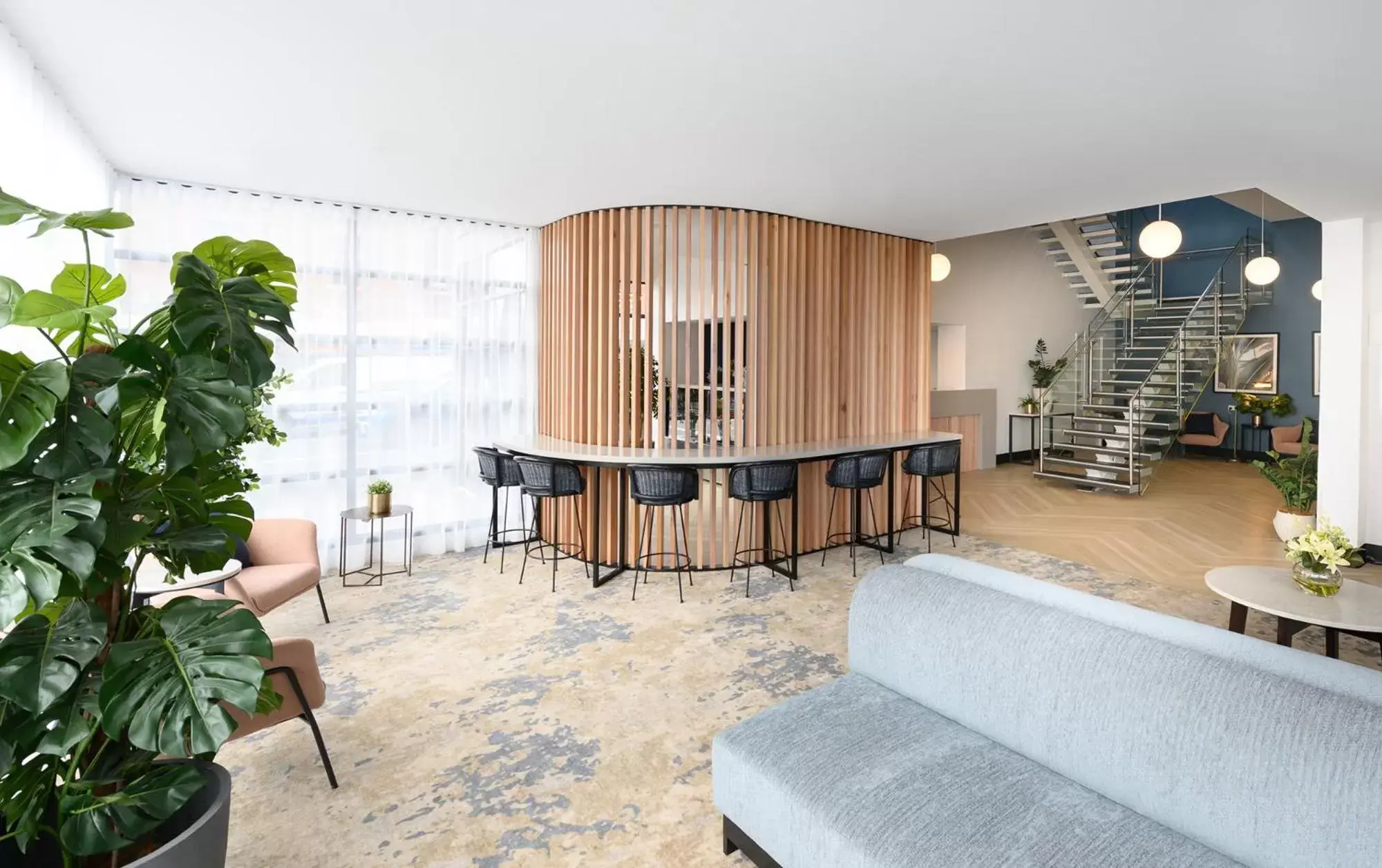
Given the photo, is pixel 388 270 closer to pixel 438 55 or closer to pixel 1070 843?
pixel 438 55

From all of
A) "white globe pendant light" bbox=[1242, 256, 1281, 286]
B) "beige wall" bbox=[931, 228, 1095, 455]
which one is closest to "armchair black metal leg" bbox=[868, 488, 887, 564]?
"beige wall" bbox=[931, 228, 1095, 455]

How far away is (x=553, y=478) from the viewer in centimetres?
501

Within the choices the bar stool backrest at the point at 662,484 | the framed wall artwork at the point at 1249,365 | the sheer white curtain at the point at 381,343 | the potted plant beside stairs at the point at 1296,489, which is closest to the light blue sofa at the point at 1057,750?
the bar stool backrest at the point at 662,484

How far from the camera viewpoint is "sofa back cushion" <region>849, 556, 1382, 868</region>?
1.39 m

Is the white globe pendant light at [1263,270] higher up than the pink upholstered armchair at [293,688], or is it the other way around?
the white globe pendant light at [1263,270]

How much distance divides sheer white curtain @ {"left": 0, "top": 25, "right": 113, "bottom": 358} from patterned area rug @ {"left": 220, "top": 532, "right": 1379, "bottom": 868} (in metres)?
2.22

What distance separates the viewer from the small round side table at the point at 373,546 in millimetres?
5094

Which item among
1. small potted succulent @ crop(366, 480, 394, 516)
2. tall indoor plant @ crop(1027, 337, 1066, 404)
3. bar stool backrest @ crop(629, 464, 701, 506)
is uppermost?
tall indoor plant @ crop(1027, 337, 1066, 404)

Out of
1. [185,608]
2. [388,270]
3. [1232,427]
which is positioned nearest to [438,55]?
[185,608]

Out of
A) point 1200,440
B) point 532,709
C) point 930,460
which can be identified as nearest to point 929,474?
point 930,460

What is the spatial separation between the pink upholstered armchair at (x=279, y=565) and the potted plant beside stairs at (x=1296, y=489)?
7.39 meters

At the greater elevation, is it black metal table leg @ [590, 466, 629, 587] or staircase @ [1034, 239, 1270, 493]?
staircase @ [1034, 239, 1270, 493]

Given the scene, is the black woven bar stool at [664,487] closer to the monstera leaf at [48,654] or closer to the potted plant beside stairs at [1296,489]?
the monstera leaf at [48,654]

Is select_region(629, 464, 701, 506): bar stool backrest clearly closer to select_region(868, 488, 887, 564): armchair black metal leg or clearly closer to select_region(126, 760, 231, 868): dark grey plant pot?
select_region(868, 488, 887, 564): armchair black metal leg
